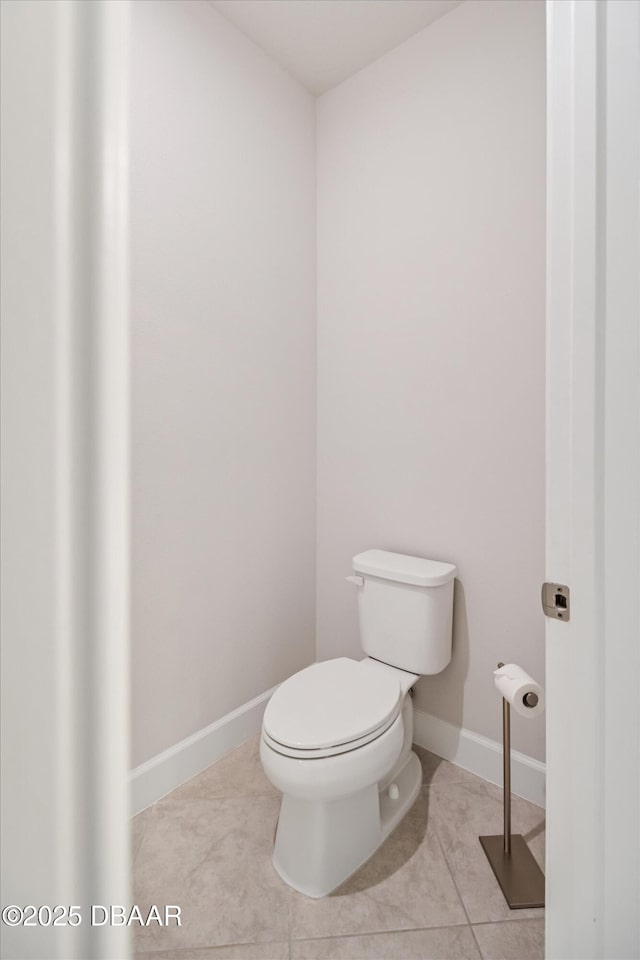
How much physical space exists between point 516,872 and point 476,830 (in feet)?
0.51

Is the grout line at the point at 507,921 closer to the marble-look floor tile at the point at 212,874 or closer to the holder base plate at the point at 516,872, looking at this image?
the holder base plate at the point at 516,872

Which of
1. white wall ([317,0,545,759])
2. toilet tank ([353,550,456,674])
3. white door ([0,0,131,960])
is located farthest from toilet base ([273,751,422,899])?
white door ([0,0,131,960])

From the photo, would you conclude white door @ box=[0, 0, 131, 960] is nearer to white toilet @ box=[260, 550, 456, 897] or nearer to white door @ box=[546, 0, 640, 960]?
white door @ box=[546, 0, 640, 960]

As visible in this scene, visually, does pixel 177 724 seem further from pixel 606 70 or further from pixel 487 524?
pixel 606 70

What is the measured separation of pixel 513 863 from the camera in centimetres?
122

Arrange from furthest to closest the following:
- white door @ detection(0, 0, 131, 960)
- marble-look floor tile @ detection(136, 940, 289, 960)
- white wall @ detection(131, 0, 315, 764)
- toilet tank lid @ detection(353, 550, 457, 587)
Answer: toilet tank lid @ detection(353, 550, 457, 587) < white wall @ detection(131, 0, 315, 764) < marble-look floor tile @ detection(136, 940, 289, 960) < white door @ detection(0, 0, 131, 960)

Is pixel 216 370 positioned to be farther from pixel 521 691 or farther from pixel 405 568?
pixel 521 691

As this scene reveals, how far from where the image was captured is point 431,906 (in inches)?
43.8

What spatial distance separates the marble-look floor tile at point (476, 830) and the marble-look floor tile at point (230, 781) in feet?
1.64

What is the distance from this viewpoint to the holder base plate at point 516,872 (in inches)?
44.2

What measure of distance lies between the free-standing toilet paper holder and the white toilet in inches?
10.4

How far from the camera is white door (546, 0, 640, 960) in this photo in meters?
0.71

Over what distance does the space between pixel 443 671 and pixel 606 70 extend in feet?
5.22

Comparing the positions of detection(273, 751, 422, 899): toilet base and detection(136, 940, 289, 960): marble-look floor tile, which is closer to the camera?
detection(136, 940, 289, 960): marble-look floor tile
